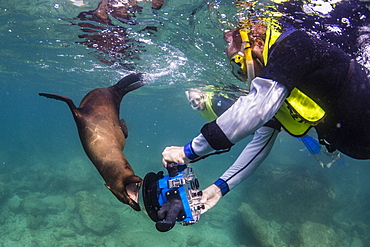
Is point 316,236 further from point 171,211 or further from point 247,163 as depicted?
point 171,211

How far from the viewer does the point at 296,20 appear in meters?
5.47

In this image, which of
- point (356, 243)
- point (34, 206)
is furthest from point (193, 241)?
point (356, 243)

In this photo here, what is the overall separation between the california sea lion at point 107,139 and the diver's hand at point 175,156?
46 cm

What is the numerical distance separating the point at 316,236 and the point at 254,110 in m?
13.7

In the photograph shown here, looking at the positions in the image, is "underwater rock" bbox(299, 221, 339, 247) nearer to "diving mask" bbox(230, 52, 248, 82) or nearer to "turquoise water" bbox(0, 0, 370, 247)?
"turquoise water" bbox(0, 0, 370, 247)

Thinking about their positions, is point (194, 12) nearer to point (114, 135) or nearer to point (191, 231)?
point (114, 135)

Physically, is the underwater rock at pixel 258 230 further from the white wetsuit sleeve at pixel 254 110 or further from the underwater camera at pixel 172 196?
the white wetsuit sleeve at pixel 254 110

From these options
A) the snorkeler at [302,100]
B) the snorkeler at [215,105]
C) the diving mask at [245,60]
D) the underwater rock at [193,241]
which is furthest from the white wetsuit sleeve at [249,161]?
the underwater rock at [193,241]

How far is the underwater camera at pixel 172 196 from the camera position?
2.48m

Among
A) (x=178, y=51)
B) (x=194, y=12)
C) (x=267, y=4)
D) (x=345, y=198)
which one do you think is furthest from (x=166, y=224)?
(x=345, y=198)

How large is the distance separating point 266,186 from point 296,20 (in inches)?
601

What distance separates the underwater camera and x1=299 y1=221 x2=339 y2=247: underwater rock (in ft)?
41.4

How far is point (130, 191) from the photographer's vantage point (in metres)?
2.91

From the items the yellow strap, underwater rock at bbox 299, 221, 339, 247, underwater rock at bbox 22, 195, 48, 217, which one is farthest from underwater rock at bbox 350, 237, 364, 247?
underwater rock at bbox 22, 195, 48, 217
